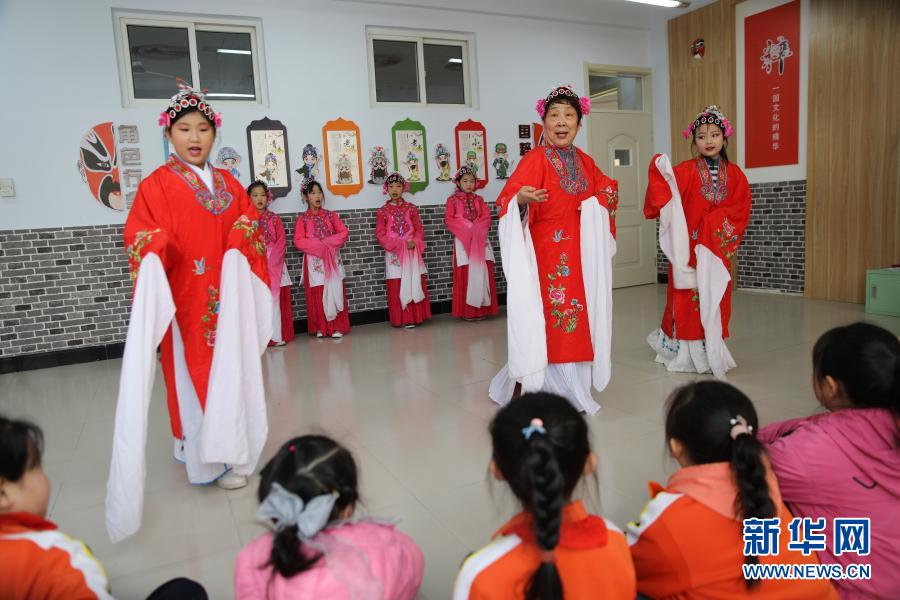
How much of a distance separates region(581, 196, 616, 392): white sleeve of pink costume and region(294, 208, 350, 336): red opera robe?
10.3 ft

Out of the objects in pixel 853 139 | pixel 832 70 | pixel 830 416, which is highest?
pixel 832 70

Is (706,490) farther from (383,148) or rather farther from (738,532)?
(383,148)

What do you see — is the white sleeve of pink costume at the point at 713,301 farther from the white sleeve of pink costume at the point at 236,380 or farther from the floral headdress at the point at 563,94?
the white sleeve of pink costume at the point at 236,380

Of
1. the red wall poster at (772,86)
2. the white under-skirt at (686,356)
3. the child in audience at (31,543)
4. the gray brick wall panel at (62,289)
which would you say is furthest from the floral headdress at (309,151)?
the child in audience at (31,543)

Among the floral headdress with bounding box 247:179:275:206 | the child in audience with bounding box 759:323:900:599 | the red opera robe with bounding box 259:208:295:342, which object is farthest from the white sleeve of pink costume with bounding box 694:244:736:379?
the floral headdress with bounding box 247:179:275:206

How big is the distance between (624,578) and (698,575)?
0.26 metres

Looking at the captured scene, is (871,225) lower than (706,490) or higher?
A: higher

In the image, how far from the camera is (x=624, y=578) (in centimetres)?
111

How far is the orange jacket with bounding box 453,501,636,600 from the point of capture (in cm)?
110

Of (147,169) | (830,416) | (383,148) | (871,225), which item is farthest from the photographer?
(383,148)

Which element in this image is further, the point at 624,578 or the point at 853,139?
the point at 853,139

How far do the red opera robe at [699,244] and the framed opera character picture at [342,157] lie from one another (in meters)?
3.22

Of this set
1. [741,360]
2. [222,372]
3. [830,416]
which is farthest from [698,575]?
[741,360]

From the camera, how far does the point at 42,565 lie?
3.55 feet
